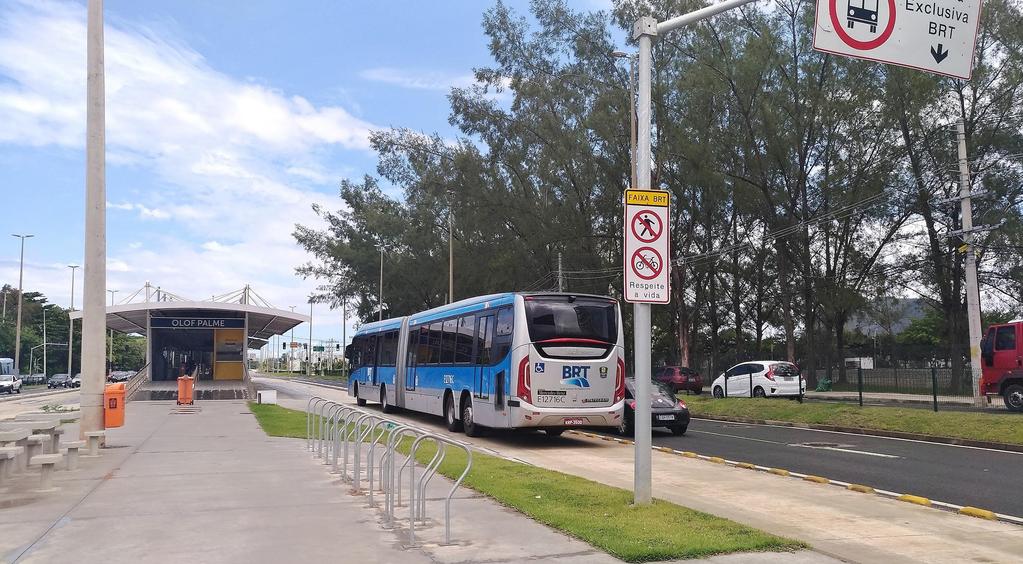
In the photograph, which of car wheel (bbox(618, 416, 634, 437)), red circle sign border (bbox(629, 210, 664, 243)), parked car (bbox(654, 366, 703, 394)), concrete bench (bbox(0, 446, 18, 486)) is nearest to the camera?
red circle sign border (bbox(629, 210, 664, 243))

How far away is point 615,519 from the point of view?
8453mm

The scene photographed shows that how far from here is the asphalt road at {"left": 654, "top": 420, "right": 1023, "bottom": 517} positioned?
38.0ft

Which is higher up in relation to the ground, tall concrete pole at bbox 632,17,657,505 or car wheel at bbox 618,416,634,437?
tall concrete pole at bbox 632,17,657,505

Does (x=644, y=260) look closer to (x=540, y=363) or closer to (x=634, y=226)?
(x=634, y=226)

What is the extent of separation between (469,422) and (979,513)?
40.1 ft

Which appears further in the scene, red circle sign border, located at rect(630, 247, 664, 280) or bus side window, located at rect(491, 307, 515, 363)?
bus side window, located at rect(491, 307, 515, 363)

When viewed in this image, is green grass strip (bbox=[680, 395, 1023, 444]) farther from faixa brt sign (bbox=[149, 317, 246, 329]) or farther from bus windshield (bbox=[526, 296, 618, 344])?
faixa brt sign (bbox=[149, 317, 246, 329])

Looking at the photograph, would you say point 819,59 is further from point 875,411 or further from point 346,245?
point 346,245

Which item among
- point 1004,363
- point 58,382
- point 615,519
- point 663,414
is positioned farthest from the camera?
point 58,382

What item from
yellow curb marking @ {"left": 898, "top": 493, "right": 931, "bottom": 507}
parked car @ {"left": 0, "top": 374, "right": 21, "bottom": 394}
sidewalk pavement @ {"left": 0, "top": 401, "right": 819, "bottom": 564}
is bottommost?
parked car @ {"left": 0, "top": 374, "right": 21, "bottom": 394}

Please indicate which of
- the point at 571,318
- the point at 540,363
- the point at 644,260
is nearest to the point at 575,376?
the point at 540,363

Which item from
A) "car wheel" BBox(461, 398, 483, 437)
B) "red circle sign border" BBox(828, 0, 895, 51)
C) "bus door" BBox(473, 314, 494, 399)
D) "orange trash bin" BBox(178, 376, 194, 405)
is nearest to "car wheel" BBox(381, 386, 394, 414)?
"orange trash bin" BBox(178, 376, 194, 405)

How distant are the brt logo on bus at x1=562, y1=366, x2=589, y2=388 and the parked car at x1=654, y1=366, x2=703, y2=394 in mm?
24503

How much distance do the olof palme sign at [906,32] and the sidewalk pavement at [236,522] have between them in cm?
456
